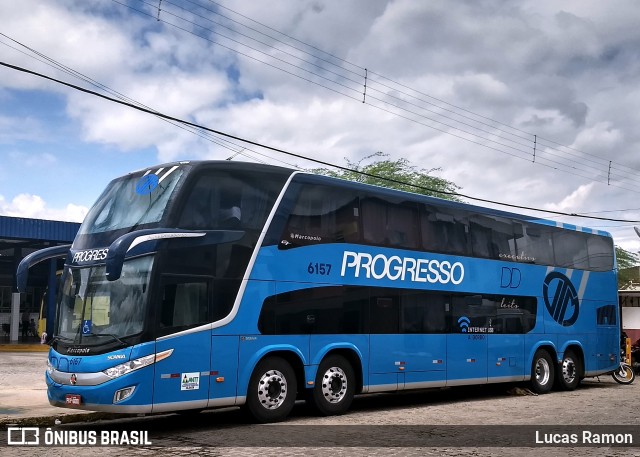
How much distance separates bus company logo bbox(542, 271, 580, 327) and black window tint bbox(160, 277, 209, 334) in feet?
33.1

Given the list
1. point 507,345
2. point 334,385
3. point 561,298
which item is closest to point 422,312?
point 334,385

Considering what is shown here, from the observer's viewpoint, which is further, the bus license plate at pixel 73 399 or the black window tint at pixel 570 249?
the black window tint at pixel 570 249

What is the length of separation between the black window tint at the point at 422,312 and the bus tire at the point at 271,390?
119 inches

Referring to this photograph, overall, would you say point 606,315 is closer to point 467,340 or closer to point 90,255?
point 467,340

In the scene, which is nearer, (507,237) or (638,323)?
(507,237)

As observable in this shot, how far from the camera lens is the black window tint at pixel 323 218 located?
1316cm

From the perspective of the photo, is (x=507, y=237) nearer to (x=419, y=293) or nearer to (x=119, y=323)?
(x=419, y=293)

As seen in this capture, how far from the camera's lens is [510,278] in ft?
58.2

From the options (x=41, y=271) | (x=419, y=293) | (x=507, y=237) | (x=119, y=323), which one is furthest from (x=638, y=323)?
(x=41, y=271)

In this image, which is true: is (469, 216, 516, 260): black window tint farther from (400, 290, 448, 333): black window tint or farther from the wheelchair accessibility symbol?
the wheelchair accessibility symbol

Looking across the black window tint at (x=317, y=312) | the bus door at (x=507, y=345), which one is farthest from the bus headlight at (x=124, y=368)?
the bus door at (x=507, y=345)

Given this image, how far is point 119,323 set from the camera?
11.1 metres

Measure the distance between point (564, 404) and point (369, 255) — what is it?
5.46 m

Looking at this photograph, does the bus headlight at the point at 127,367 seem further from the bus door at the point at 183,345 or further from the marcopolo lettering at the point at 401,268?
the marcopolo lettering at the point at 401,268
